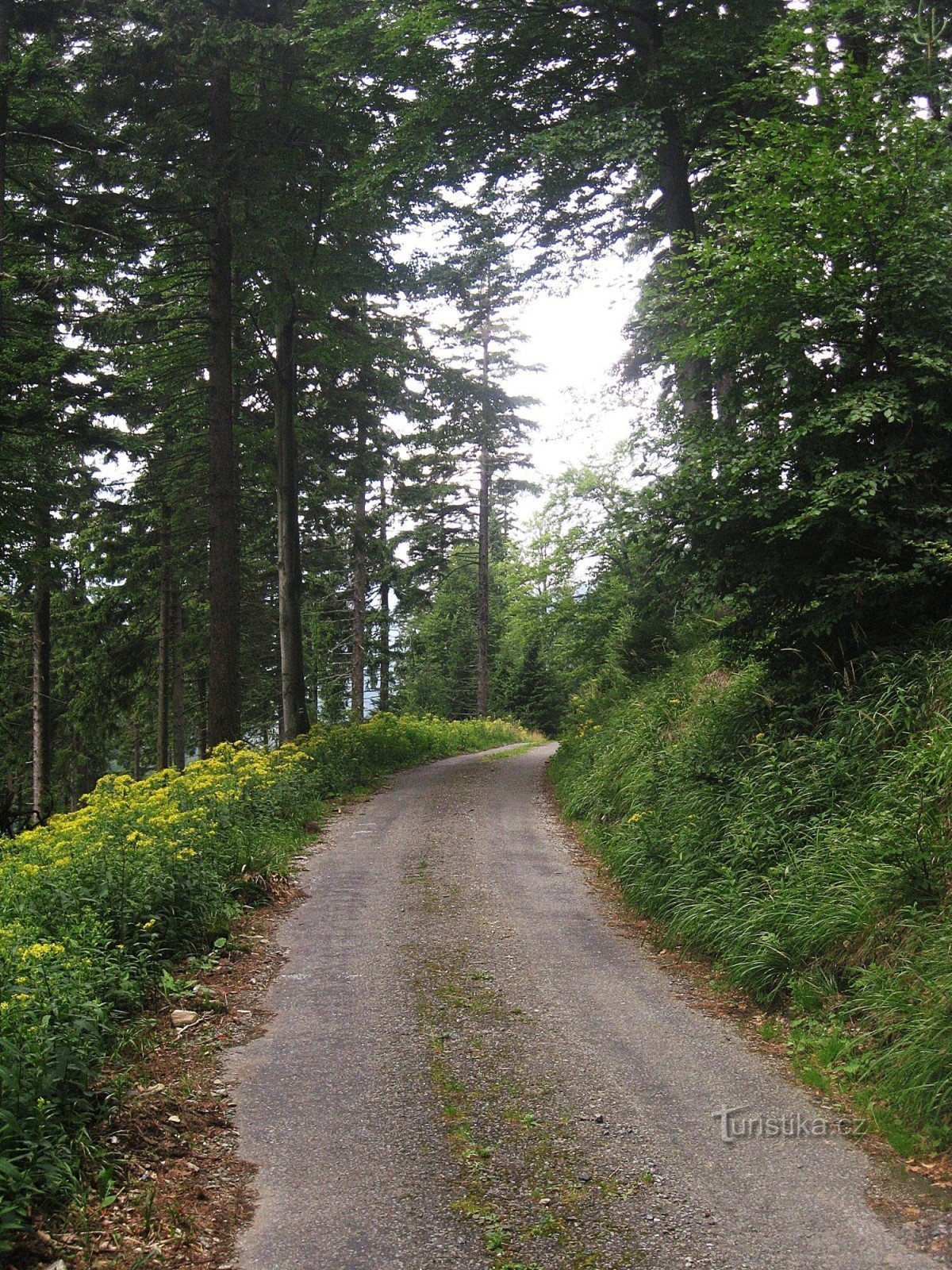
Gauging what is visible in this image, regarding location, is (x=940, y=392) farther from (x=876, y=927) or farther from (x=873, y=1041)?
(x=873, y=1041)

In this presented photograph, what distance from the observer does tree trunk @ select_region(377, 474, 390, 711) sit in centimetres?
2880

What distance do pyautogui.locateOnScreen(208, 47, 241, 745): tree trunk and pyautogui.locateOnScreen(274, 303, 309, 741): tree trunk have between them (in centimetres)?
276

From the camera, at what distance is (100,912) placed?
5828 mm

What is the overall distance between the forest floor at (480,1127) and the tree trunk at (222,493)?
7147mm

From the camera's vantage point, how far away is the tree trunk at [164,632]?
21.5 metres

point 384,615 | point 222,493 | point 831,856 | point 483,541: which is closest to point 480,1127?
point 831,856

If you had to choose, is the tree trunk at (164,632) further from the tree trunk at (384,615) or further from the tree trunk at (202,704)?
the tree trunk at (384,615)

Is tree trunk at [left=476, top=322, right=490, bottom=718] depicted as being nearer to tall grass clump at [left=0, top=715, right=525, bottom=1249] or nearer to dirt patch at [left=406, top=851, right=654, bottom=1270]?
tall grass clump at [left=0, top=715, right=525, bottom=1249]

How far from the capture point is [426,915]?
7.45 metres

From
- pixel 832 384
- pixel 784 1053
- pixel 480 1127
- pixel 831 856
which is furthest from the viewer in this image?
pixel 832 384

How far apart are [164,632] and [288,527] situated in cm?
720

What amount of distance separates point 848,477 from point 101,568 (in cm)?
2009

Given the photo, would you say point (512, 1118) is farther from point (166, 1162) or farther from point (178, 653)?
point (178, 653)

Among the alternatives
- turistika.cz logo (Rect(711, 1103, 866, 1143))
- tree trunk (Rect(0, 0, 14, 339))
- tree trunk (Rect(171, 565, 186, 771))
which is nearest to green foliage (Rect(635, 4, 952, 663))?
turistika.cz logo (Rect(711, 1103, 866, 1143))
